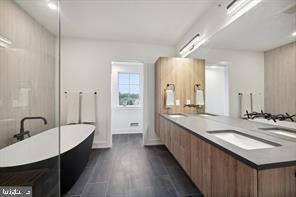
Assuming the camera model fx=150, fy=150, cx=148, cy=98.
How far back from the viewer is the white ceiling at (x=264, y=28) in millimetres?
1198

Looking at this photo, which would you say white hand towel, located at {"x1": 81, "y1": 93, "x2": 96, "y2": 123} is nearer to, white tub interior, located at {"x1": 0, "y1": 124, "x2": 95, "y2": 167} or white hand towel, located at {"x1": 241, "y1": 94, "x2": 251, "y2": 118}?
white tub interior, located at {"x1": 0, "y1": 124, "x2": 95, "y2": 167}

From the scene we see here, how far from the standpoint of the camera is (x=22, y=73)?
2.16 metres

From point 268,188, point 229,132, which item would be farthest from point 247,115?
point 268,188

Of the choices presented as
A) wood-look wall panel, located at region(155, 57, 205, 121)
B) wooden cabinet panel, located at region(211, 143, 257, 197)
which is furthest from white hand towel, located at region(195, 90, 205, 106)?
wooden cabinet panel, located at region(211, 143, 257, 197)

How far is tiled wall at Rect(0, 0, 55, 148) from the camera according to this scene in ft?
6.24

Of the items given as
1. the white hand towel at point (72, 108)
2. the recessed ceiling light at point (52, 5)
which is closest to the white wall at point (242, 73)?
the recessed ceiling light at point (52, 5)

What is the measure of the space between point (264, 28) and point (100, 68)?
3102 millimetres

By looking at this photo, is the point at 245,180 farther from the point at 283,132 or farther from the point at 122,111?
the point at 122,111

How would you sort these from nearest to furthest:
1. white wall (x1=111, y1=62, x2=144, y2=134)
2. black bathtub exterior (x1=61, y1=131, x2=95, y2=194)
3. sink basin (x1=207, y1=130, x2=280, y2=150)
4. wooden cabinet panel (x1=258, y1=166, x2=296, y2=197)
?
1. wooden cabinet panel (x1=258, y1=166, x2=296, y2=197)
2. sink basin (x1=207, y1=130, x2=280, y2=150)
3. black bathtub exterior (x1=61, y1=131, x2=95, y2=194)
4. white wall (x1=111, y1=62, x2=144, y2=134)

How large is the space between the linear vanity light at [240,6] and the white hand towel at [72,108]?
3238mm

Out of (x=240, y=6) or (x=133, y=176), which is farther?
(x=133, y=176)

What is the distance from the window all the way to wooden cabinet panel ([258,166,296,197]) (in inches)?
177

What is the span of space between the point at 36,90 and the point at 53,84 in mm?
612

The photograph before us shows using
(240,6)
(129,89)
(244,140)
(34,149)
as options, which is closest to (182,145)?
(244,140)
